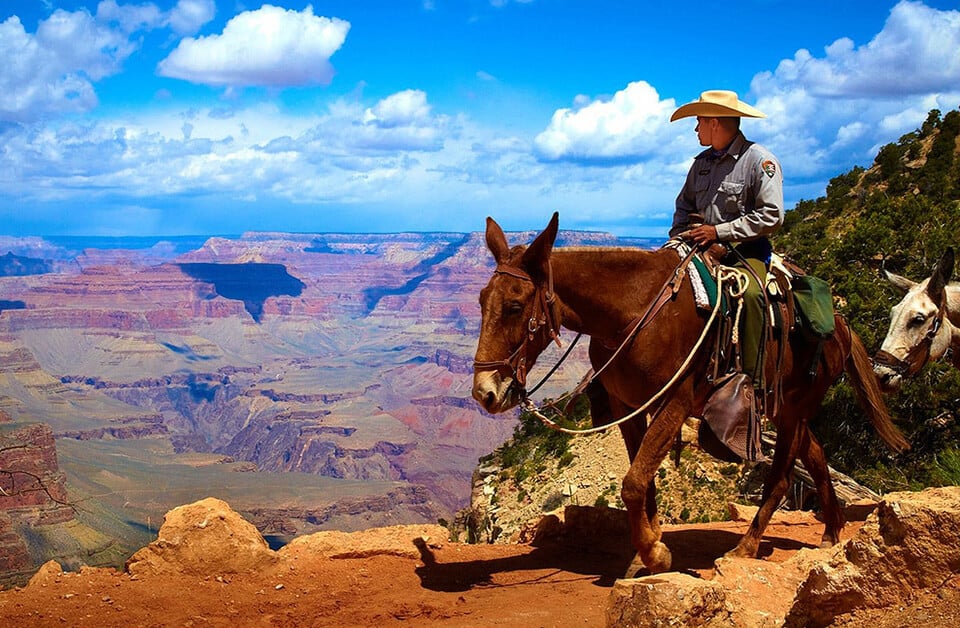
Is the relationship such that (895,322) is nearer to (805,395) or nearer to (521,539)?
(805,395)

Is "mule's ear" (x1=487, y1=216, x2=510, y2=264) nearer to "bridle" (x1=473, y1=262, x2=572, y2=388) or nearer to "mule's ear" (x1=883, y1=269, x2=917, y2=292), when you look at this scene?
"bridle" (x1=473, y1=262, x2=572, y2=388)

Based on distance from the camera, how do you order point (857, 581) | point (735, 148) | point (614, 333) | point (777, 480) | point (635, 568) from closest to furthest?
1. point (857, 581)
2. point (614, 333)
3. point (635, 568)
4. point (735, 148)
5. point (777, 480)

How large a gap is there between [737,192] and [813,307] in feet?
4.30

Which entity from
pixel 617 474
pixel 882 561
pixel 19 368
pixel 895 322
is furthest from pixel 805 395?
pixel 19 368

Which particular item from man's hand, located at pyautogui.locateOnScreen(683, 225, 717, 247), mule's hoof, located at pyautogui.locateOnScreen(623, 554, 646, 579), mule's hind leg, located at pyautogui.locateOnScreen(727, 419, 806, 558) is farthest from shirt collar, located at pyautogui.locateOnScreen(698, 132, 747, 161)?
mule's hoof, located at pyautogui.locateOnScreen(623, 554, 646, 579)

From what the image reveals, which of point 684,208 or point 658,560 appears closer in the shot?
point 658,560

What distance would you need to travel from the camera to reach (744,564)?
6832 millimetres

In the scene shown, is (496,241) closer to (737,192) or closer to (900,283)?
(737,192)

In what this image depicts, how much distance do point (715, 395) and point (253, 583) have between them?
14.2 feet

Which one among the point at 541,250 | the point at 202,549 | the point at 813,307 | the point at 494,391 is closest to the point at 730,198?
the point at 813,307

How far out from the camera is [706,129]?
7852mm

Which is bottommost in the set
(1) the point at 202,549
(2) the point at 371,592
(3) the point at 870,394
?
(2) the point at 371,592

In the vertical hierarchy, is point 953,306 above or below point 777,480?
above

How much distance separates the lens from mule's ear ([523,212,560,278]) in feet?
21.5
